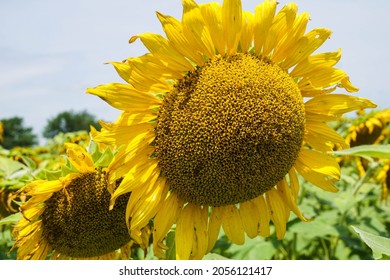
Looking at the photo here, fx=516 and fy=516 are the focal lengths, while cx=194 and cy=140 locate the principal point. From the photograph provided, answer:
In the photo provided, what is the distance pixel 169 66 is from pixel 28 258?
0.91 meters

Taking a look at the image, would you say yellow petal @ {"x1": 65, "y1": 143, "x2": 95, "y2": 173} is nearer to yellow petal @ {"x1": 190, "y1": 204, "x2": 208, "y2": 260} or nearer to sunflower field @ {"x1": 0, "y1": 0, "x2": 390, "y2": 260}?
sunflower field @ {"x1": 0, "y1": 0, "x2": 390, "y2": 260}

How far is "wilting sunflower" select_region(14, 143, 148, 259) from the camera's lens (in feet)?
Result: 5.92

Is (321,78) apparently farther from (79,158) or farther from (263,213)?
(79,158)

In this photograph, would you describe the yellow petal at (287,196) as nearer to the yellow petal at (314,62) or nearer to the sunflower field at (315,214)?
the sunflower field at (315,214)

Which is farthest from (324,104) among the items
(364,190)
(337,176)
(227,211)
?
(364,190)

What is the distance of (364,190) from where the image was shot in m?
4.10

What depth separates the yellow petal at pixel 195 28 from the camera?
1613 mm

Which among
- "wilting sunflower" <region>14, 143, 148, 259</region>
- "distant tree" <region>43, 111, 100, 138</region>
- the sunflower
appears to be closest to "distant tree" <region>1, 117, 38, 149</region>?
"distant tree" <region>43, 111, 100, 138</region>

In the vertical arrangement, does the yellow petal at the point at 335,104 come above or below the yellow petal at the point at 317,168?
above

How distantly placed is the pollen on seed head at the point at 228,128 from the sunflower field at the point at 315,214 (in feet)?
0.85

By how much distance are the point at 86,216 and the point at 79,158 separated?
0.68ft

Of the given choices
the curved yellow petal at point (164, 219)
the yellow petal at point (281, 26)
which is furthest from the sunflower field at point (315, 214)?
the yellow petal at point (281, 26)

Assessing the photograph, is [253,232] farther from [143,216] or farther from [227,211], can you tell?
[143,216]

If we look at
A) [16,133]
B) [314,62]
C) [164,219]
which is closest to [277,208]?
[164,219]
